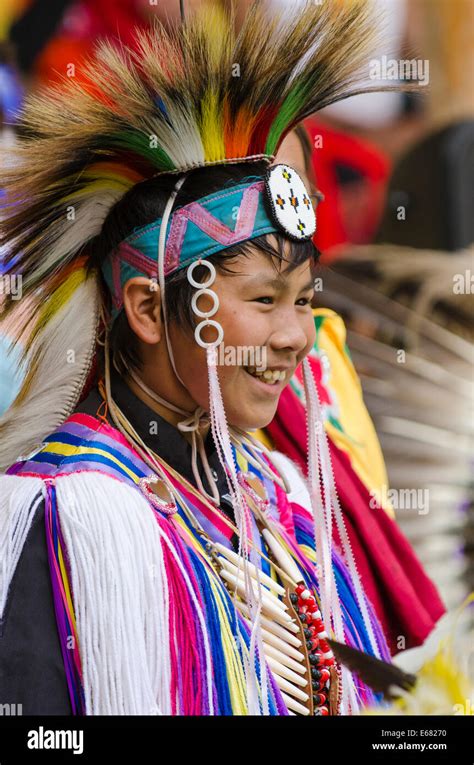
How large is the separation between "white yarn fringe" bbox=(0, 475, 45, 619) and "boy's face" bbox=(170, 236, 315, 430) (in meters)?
0.31

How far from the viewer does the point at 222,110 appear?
5.43 ft

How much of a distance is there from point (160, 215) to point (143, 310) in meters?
0.15

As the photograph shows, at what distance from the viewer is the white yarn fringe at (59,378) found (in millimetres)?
1717

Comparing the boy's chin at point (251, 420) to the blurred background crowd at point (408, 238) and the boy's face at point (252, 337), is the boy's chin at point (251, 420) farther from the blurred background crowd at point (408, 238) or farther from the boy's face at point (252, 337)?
the blurred background crowd at point (408, 238)

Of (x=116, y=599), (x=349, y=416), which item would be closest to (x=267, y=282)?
(x=116, y=599)

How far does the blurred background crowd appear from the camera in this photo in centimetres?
300

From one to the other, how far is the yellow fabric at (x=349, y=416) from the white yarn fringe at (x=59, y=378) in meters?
0.86

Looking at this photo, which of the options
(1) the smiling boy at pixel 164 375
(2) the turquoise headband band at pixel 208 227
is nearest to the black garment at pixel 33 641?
(1) the smiling boy at pixel 164 375

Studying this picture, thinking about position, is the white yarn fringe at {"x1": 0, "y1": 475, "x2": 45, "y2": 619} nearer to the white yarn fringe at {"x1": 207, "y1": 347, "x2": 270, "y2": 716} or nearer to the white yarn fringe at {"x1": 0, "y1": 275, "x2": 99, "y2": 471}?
the white yarn fringe at {"x1": 0, "y1": 275, "x2": 99, "y2": 471}

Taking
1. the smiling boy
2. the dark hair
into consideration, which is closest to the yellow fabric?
the smiling boy
